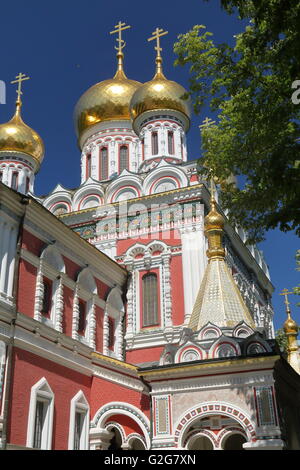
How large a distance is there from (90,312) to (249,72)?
7.24 metres

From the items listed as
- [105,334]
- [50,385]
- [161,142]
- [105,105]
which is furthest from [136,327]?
[105,105]

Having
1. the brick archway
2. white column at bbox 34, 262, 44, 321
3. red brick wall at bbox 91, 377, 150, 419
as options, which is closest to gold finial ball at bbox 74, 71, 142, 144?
white column at bbox 34, 262, 44, 321

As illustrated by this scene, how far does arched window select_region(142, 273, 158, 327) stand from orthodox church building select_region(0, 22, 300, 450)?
0.10ft

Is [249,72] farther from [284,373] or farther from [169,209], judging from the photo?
[169,209]

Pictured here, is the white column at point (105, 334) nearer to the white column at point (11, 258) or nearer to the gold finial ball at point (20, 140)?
the white column at point (11, 258)

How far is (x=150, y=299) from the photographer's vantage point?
16406 mm

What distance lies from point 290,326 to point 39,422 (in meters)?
12.3

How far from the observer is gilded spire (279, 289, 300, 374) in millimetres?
18938

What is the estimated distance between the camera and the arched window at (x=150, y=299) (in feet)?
53.0

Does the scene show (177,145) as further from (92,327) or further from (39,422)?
(39,422)

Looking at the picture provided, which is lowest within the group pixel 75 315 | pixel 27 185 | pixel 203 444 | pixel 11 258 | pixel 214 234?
pixel 203 444

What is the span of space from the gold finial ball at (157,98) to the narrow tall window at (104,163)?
2168mm

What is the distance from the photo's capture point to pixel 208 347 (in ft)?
34.8

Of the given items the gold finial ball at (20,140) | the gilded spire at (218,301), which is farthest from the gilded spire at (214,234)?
the gold finial ball at (20,140)
